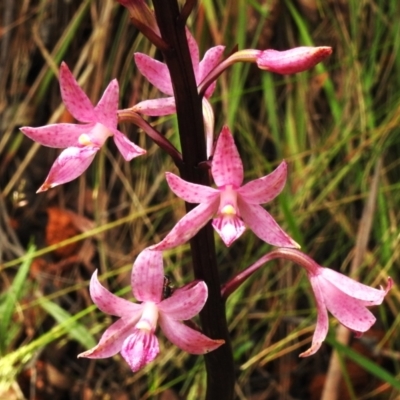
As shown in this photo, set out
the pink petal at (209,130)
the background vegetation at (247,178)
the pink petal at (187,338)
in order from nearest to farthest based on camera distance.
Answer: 1. the pink petal at (187,338)
2. the pink petal at (209,130)
3. the background vegetation at (247,178)

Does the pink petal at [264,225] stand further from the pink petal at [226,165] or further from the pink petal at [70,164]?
the pink petal at [70,164]

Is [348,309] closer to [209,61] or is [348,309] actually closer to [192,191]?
[192,191]

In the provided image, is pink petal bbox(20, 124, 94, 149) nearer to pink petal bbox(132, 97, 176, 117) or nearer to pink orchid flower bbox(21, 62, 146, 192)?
pink orchid flower bbox(21, 62, 146, 192)

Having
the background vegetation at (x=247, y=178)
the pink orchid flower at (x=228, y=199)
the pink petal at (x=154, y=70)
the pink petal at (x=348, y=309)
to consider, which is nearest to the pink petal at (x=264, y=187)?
the pink orchid flower at (x=228, y=199)

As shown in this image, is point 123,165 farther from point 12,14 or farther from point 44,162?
point 12,14

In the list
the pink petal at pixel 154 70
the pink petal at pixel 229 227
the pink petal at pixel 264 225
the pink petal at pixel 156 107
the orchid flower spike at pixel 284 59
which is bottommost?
the pink petal at pixel 264 225

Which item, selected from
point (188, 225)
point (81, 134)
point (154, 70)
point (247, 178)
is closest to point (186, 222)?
point (188, 225)
